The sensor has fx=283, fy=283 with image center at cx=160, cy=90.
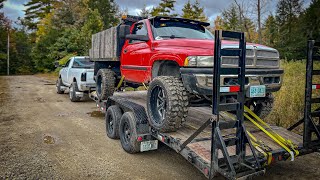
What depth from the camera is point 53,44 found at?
2995cm

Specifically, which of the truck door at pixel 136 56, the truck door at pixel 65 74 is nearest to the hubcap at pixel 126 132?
the truck door at pixel 136 56

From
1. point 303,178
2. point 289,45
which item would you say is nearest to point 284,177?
point 303,178

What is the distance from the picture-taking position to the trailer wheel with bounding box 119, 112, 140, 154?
4.92m

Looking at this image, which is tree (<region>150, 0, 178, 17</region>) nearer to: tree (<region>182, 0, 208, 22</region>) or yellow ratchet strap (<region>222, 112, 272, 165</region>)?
tree (<region>182, 0, 208, 22</region>)

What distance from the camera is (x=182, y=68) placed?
4.17 metres

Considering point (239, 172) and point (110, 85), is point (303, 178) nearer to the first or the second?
point (239, 172)

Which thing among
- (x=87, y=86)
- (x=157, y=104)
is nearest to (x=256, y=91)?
(x=157, y=104)

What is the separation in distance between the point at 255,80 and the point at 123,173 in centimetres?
246

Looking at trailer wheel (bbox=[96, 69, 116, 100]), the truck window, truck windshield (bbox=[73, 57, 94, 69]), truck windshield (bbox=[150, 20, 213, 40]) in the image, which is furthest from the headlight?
truck windshield (bbox=[73, 57, 94, 69])

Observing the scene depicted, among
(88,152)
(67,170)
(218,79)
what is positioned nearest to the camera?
(218,79)

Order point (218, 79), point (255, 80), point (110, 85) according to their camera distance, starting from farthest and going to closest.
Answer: point (110, 85)
point (255, 80)
point (218, 79)

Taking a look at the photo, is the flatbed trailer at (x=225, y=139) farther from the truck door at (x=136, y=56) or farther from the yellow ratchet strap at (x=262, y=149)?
the truck door at (x=136, y=56)

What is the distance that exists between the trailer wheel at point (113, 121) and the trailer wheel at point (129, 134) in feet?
1.33

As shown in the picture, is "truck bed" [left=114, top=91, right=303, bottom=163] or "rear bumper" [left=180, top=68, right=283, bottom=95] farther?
"rear bumper" [left=180, top=68, right=283, bottom=95]
